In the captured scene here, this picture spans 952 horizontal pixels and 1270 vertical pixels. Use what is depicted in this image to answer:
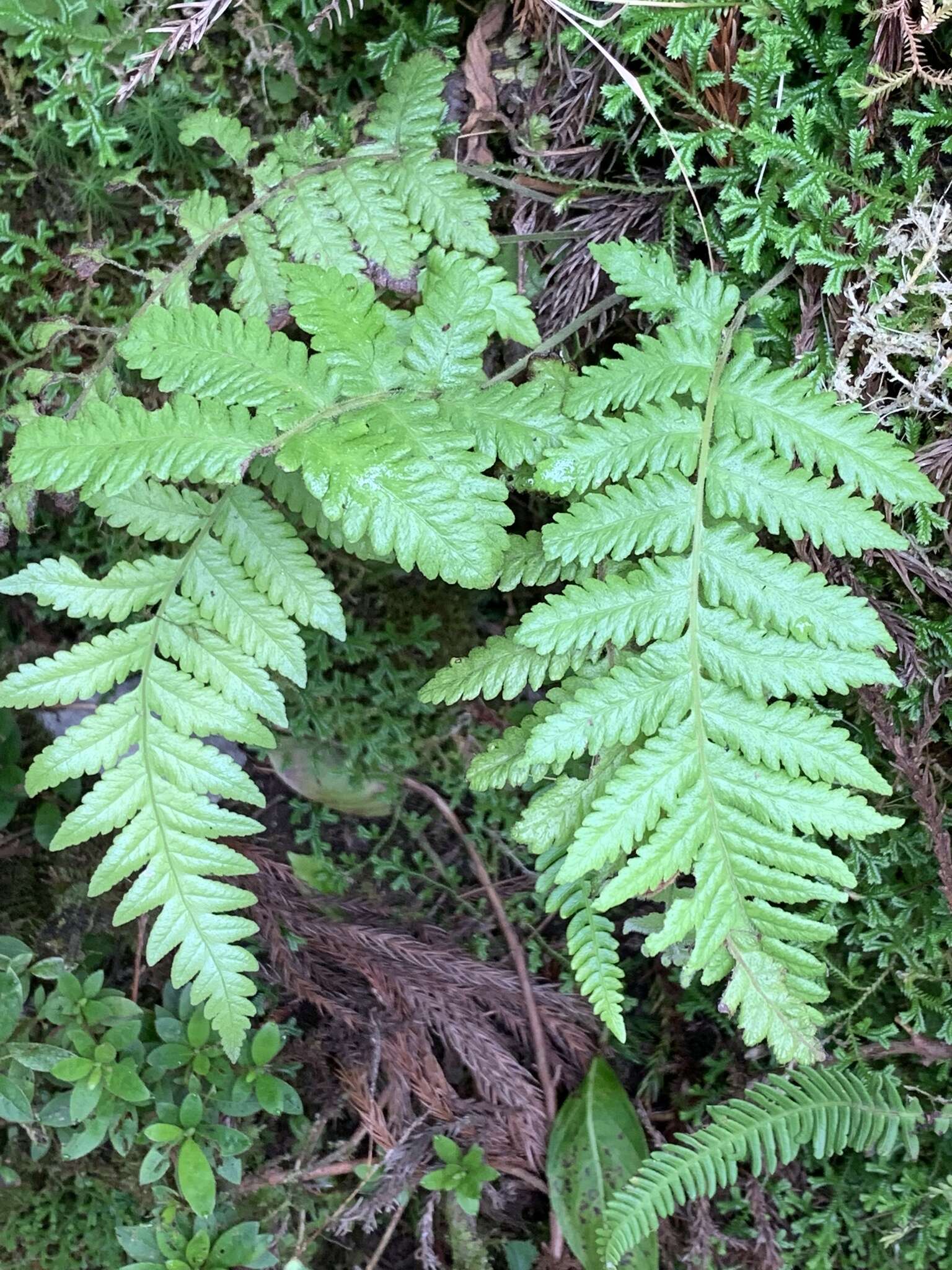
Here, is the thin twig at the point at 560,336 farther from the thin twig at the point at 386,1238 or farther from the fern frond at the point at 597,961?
the thin twig at the point at 386,1238

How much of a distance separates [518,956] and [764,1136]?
91 centimetres

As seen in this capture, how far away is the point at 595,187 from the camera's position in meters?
2.47

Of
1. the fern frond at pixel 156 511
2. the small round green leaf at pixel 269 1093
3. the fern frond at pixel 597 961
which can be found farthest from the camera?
the small round green leaf at pixel 269 1093

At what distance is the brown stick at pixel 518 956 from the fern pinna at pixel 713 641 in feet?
2.86

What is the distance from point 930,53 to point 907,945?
235 centimetres

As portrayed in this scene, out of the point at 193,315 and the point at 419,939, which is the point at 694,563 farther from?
the point at 419,939

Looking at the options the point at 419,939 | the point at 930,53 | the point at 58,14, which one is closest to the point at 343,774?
the point at 419,939

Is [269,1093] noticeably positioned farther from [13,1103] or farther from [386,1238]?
[13,1103]

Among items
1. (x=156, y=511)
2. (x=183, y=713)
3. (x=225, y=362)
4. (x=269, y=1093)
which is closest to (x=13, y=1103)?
(x=269, y=1093)

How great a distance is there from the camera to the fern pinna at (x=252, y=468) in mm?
1976

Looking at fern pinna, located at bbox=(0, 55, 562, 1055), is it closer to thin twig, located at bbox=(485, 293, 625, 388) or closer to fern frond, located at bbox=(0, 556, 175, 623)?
fern frond, located at bbox=(0, 556, 175, 623)

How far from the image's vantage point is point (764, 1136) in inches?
97.2

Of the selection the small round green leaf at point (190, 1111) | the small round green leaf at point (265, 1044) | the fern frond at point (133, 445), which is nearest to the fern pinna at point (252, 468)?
the fern frond at point (133, 445)

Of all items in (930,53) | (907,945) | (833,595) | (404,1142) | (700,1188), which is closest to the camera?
(833,595)
